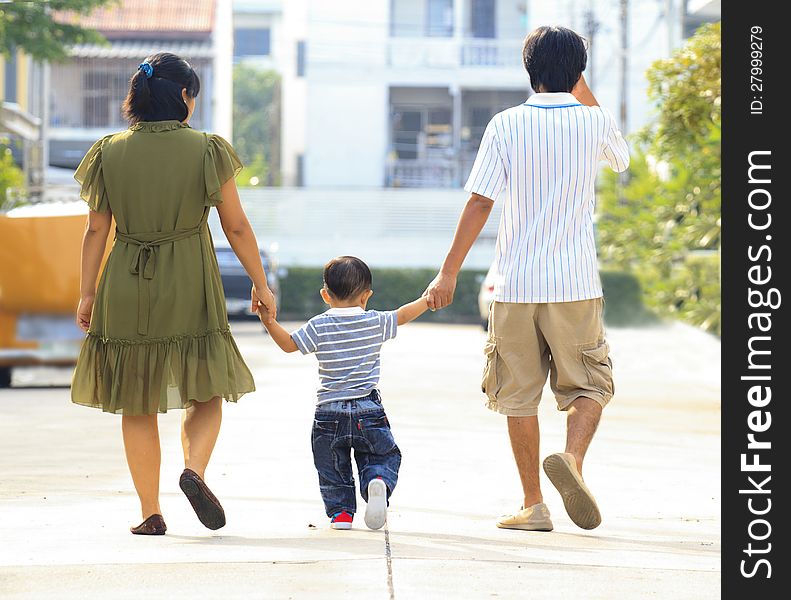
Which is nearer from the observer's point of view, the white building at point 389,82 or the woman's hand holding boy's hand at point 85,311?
the woman's hand holding boy's hand at point 85,311

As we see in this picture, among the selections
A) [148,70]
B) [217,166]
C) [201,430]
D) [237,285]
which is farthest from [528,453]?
[237,285]

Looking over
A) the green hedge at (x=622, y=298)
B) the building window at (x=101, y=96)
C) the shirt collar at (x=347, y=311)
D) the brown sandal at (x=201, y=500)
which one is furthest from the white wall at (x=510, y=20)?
the brown sandal at (x=201, y=500)

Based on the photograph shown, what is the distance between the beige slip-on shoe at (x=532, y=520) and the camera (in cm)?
545

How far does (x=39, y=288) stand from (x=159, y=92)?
27.0 feet

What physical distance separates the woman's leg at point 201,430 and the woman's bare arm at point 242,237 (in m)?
0.43

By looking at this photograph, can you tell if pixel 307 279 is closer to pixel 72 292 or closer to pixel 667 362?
pixel 667 362

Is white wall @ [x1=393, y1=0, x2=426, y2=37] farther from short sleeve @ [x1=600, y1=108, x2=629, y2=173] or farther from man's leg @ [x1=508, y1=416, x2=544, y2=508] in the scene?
man's leg @ [x1=508, y1=416, x2=544, y2=508]

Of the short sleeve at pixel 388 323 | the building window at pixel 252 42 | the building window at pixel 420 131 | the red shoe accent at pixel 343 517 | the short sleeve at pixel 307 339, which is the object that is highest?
the building window at pixel 252 42

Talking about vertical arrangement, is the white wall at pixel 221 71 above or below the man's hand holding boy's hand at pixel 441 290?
above

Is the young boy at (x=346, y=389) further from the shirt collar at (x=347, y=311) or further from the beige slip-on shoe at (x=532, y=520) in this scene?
the beige slip-on shoe at (x=532, y=520)

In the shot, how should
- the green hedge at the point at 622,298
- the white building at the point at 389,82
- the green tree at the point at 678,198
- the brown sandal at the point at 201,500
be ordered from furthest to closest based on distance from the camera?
the white building at the point at 389,82
the green hedge at the point at 622,298
the green tree at the point at 678,198
the brown sandal at the point at 201,500

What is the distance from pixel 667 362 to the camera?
18.1 m

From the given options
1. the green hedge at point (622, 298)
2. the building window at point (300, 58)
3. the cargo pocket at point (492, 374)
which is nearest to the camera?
the cargo pocket at point (492, 374)

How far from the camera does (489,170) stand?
17.8 ft
